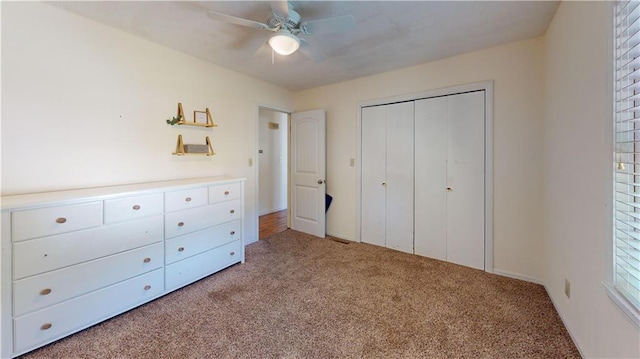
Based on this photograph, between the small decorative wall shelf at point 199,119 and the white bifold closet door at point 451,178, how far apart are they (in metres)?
2.48

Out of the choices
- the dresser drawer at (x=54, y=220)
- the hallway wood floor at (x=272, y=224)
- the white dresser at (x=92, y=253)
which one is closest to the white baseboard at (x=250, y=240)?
the hallway wood floor at (x=272, y=224)

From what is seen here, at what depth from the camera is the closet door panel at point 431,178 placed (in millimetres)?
2916

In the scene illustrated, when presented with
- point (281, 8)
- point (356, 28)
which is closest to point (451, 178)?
point (356, 28)

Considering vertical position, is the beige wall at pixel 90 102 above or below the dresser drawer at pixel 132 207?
above

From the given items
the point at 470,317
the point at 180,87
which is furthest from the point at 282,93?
→ the point at 470,317

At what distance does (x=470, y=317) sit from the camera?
1.92 meters

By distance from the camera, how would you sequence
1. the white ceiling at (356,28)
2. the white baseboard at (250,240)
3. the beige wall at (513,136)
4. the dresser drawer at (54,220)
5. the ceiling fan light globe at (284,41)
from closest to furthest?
1. the dresser drawer at (54,220)
2. the ceiling fan light globe at (284,41)
3. the white ceiling at (356,28)
4. the beige wall at (513,136)
5. the white baseboard at (250,240)

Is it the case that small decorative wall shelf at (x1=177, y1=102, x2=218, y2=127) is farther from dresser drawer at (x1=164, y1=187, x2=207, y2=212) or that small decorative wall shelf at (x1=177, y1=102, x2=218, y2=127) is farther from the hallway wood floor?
the hallway wood floor

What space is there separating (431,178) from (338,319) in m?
1.94

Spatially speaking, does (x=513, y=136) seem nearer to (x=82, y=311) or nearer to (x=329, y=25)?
(x=329, y=25)

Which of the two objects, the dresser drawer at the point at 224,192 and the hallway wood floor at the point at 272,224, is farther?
the hallway wood floor at the point at 272,224

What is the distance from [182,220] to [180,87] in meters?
1.46

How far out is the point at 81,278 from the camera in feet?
5.78

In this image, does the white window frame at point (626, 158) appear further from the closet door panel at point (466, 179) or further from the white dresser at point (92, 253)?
the white dresser at point (92, 253)
